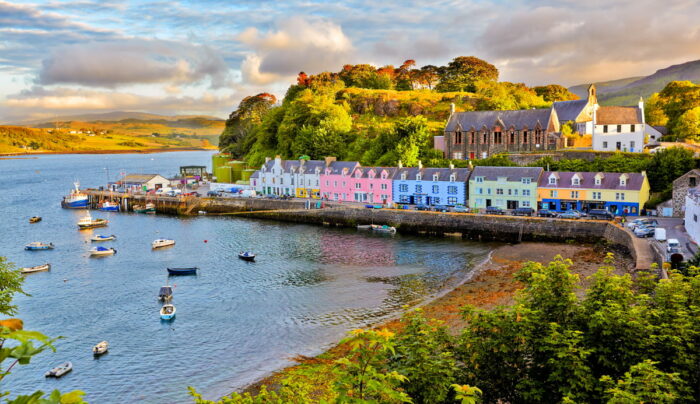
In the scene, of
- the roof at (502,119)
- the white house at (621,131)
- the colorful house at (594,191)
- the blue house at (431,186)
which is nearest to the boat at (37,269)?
the blue house at (431,186)

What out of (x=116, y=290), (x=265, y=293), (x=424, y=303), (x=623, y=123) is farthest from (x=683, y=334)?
(x=623, y=123)

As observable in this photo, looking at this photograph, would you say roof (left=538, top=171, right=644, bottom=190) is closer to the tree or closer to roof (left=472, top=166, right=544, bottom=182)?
roof (left=472, top=166, right=544, bottom=182)

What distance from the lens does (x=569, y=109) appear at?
88562 millimetres

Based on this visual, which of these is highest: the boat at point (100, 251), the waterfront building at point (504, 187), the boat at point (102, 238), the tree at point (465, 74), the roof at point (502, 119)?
the tree at point (465, 74)

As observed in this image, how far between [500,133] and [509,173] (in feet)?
66.4

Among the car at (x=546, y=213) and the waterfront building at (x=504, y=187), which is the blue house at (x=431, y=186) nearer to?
the waterfront building at (x=504, y=187)

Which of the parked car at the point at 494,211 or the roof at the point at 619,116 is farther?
the roof at the point at 619,116

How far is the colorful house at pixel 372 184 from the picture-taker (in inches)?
2965

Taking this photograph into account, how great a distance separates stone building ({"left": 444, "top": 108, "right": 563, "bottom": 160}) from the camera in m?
80.9

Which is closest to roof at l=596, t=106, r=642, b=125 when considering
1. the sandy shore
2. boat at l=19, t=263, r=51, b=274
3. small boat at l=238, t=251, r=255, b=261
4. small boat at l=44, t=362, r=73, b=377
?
the sandy shore

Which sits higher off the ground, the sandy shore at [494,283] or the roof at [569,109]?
the roof at [569,109]

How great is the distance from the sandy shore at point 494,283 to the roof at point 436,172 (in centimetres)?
1650

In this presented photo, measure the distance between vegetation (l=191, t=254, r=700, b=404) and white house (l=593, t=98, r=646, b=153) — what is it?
214ft

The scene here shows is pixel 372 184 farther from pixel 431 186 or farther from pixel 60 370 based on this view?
pixel 60 370
